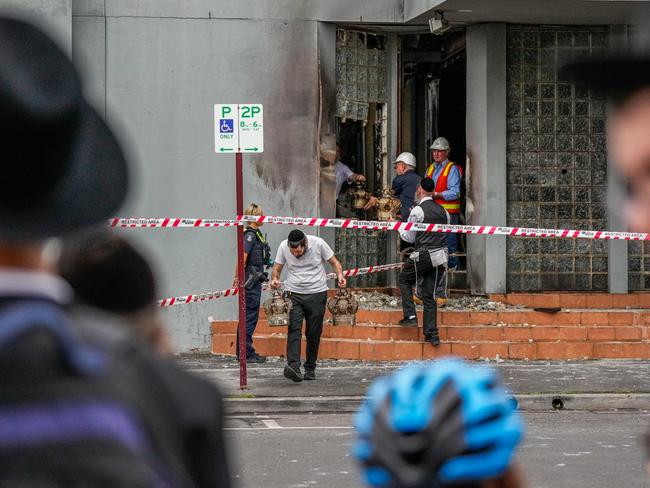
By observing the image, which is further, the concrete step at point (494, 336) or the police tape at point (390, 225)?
the concrete step at point (494, 336)

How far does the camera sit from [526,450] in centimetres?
1039

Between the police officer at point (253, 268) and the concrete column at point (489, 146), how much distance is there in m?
3.23

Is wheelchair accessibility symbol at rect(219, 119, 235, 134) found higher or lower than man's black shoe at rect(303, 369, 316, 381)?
higher

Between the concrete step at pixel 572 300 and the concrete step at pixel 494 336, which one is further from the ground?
the concrete step at pixel 572 300

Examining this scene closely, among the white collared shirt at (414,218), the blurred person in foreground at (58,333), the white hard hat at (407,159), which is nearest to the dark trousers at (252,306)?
the white collared shirt at (414,218)

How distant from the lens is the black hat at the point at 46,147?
149cm

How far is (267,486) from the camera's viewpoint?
A: 898 cm

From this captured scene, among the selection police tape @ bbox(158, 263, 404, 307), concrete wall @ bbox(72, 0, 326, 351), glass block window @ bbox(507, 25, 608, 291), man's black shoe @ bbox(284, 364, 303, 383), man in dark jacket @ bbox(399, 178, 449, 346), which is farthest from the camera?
glass block window @ bbox(507, 25, 608, 291)

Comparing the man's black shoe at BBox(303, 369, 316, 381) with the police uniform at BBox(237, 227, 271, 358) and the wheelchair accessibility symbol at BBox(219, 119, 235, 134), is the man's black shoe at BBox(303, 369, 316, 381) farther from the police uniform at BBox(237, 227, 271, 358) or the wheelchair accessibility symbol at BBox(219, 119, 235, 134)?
the wheelchair accessibility symbol at BBox(219, 119, 235, 134)

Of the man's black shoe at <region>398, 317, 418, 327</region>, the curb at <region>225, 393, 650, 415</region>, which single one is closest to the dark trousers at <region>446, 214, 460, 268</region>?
the man's black shoe at <region>398, 317, 418, 327</region>

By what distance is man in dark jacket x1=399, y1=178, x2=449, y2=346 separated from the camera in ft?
50.4

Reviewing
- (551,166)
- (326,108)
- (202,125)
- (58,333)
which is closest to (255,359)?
(202,125)

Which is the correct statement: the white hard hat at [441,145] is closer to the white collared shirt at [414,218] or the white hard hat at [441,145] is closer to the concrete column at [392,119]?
the concrete column at [392,119]

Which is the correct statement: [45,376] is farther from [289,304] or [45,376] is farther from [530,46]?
[530,46]
